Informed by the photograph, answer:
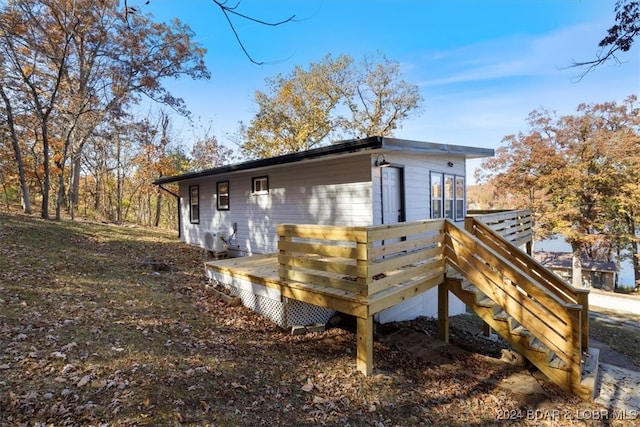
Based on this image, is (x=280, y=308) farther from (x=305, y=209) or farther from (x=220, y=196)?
(x=220, y=196)

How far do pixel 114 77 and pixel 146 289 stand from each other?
12.6 metres

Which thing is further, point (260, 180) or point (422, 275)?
point (260, 180)

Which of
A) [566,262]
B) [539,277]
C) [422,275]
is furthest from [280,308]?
[566,262]

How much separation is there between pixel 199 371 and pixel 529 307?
13.8 ft

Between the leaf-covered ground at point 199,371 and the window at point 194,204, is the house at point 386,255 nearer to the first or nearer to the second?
the leaf-covered ground at point 199,371

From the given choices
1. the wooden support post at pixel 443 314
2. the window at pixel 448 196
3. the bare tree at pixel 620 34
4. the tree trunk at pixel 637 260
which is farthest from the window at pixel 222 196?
the tree trunk at pixel 637 260

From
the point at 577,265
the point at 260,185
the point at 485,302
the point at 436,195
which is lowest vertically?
the point at 577,265

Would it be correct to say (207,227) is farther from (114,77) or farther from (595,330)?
(595,330)

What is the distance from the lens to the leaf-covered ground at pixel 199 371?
2898 mm

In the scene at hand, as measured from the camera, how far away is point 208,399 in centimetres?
316

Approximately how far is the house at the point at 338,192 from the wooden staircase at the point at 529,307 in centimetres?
177

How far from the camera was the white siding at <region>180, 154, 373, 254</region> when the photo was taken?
22.0 ft

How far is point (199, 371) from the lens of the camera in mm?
3559

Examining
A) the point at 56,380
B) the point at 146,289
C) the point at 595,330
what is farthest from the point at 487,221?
the point at 56,380
